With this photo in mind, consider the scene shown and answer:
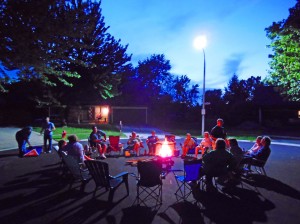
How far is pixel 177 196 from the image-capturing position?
6680 mm

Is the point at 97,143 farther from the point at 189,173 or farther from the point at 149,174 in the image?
the point at 189,173

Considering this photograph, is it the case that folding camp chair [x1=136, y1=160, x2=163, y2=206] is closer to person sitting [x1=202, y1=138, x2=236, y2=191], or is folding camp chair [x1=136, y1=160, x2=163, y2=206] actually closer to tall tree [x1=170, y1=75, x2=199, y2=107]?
person sitting [x1=202, y1=138, x2=236, y2=191]

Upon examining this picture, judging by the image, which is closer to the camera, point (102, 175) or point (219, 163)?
point (102, 175)

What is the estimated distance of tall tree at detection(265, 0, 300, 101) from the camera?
32.9ft

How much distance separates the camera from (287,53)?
1136 cm

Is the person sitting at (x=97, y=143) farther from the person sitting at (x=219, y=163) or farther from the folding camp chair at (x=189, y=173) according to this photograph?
the person sitting at (x=219, y=163)

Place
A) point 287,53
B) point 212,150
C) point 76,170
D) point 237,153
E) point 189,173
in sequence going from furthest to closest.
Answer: point 287,53 → point 237,153 → point 212,150 → point 76,170 → point 189,173

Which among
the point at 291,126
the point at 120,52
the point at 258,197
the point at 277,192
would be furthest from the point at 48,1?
the point at 291,126

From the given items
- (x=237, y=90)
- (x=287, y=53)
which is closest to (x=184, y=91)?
(x=237, y=90)

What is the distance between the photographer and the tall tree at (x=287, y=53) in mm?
10023

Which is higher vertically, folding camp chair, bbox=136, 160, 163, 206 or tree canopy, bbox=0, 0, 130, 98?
tree canopy, bbox=0, 0, 130, 98

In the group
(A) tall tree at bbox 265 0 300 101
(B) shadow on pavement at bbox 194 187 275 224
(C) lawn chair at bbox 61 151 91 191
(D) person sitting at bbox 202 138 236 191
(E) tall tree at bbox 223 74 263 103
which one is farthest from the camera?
(E) tall tree at bbox 223 74 263 103

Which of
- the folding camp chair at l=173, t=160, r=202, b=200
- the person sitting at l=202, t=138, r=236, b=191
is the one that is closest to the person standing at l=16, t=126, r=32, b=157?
the folding camp chair at l=173, t=160, r=202, b=200

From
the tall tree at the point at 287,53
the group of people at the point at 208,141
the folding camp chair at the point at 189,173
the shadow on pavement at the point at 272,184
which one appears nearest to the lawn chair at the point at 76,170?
the folding camp chair at the point at 189,173
